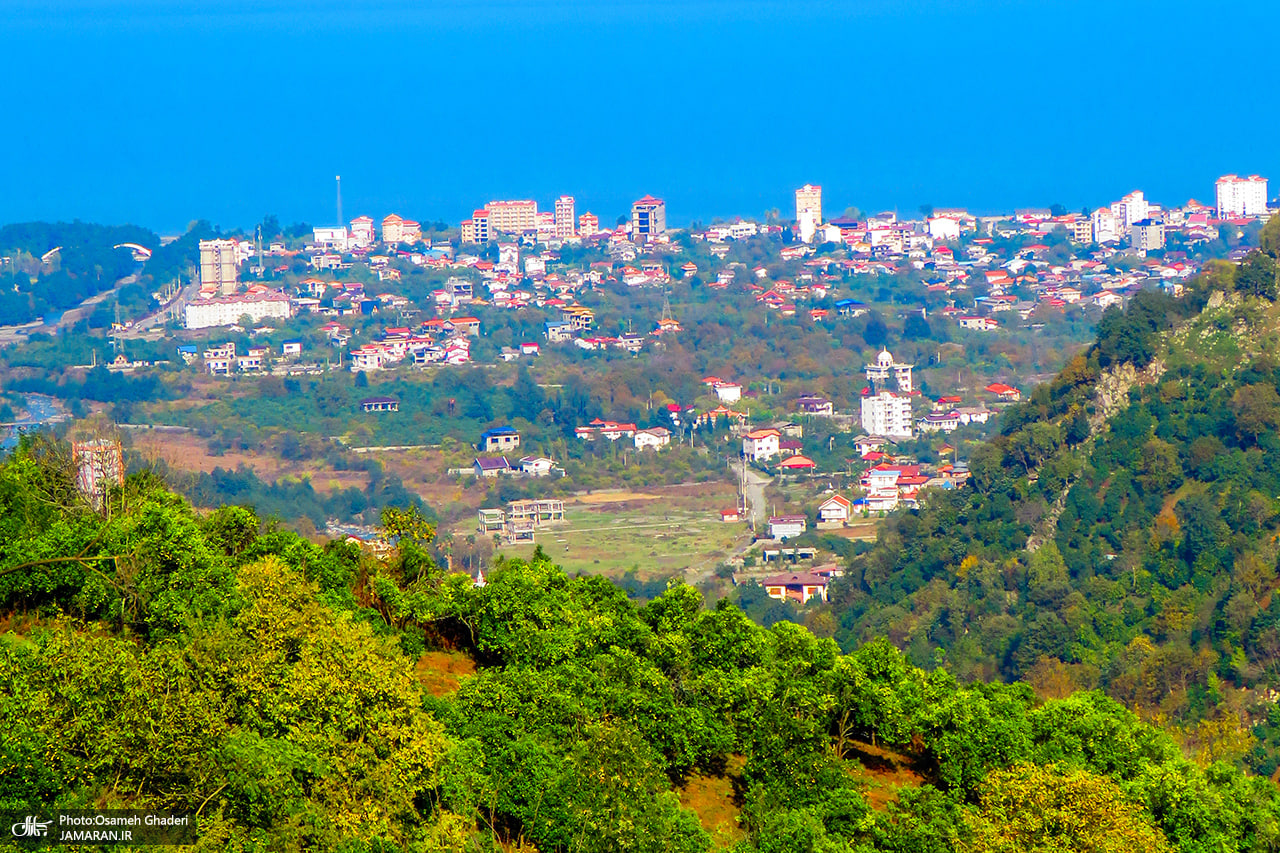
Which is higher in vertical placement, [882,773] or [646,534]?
[882,773]

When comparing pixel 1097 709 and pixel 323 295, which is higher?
pixel 323 295

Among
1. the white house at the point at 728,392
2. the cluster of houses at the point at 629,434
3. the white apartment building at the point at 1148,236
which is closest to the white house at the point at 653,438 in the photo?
the cluster of houses at the point at 629,434

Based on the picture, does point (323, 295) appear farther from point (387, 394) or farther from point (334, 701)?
point (334, 701)

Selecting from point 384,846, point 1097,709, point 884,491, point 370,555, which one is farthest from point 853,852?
point 884,491

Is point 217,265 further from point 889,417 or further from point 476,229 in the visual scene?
point 889,417

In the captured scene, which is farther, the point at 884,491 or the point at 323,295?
the point at 323,295

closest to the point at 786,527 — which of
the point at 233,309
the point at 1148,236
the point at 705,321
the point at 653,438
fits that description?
the point at 653,438

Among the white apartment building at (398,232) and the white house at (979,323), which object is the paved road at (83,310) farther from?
the white house at (979,323)
